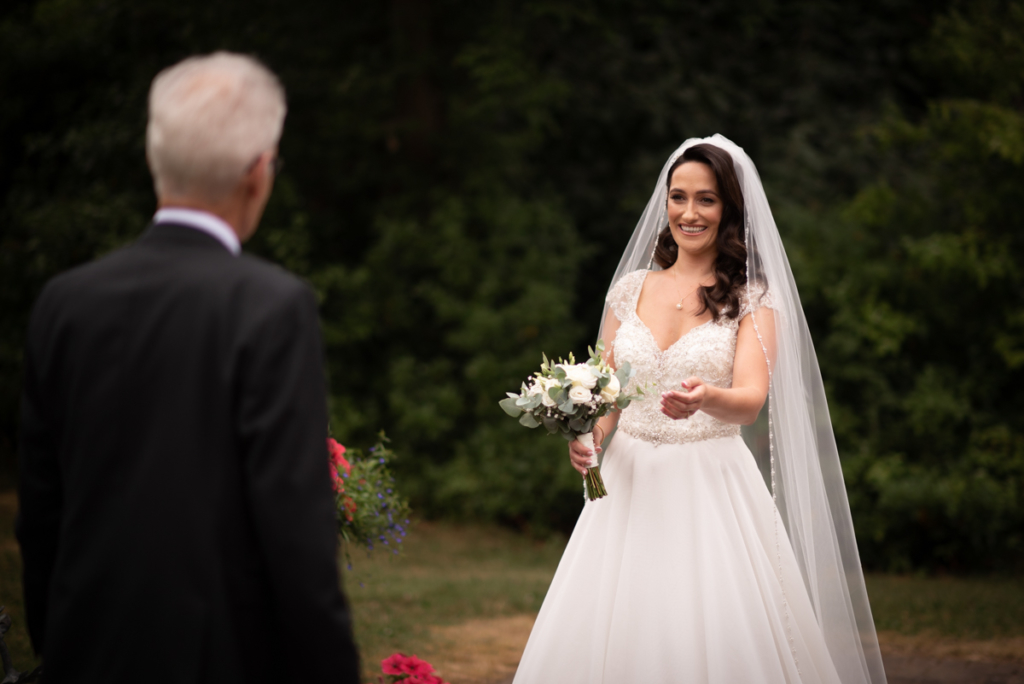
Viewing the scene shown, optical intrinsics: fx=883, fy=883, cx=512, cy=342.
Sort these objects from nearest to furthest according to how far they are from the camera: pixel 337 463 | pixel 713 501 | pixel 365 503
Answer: pixel 713 501
pixel 337 463
pixel 365 503

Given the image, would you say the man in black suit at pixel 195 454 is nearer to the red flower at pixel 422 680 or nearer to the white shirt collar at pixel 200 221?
the white shirt collar at pixel 200 221

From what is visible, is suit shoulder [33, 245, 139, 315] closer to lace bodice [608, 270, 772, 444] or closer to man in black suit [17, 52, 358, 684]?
man in black suit [17, 52, 358, 684]

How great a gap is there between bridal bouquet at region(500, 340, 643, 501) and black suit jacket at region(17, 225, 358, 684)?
1585 mm

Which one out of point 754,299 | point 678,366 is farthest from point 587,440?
point 754,299

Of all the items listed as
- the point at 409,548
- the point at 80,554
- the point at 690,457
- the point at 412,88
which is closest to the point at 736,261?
the point at 690,457

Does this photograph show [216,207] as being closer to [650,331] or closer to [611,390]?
[611,390]

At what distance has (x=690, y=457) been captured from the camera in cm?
331

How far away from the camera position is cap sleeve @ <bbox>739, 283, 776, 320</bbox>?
329 centimetres

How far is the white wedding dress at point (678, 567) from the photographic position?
9.80ft

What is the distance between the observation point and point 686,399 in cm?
282

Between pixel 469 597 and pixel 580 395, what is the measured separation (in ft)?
12.9

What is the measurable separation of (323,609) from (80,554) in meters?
0.48

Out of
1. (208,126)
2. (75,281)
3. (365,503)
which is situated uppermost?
(208,126)

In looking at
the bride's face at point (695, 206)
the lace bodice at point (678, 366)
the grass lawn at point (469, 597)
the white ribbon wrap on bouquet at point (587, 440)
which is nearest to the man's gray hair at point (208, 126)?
the white ribbon wrap on bouquet at point (587, 440)
